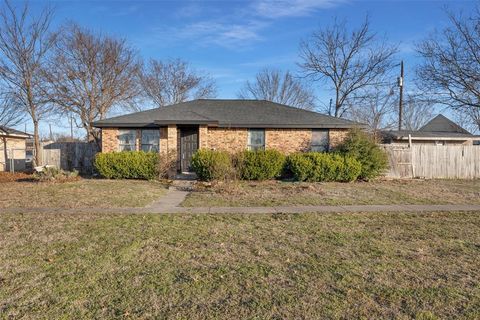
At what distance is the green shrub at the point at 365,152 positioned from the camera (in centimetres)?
1519

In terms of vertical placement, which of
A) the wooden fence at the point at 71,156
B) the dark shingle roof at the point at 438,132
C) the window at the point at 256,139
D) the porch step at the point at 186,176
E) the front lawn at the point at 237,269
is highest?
the dark shingle roof at the point at 438,132

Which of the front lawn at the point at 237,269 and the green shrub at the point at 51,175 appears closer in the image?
the front lawn at the point at 237,269

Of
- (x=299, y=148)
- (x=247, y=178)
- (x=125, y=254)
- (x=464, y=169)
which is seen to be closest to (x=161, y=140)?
(x=247, y=178)

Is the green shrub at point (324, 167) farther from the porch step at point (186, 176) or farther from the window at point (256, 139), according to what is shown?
the porch step at point (186, 176)

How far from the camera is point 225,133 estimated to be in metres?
16.8

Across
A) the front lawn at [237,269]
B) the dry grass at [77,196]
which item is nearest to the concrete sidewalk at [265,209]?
the dry grass at [77,196]

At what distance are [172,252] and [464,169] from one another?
17.5 metres

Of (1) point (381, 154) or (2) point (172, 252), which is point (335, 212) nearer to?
(2) point (172, 252)

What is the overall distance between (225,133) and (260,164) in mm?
3152

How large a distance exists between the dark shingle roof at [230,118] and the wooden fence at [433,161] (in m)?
2.98

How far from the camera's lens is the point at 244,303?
3396 mm

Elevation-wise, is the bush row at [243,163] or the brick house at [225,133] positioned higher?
the brick house at [225,133]

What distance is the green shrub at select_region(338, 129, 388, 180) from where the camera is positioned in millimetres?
15188

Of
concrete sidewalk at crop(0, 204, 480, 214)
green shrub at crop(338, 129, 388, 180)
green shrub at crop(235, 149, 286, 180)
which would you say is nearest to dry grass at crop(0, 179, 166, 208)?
concrete sidewalk at crop(0, 204, 480, 214)
